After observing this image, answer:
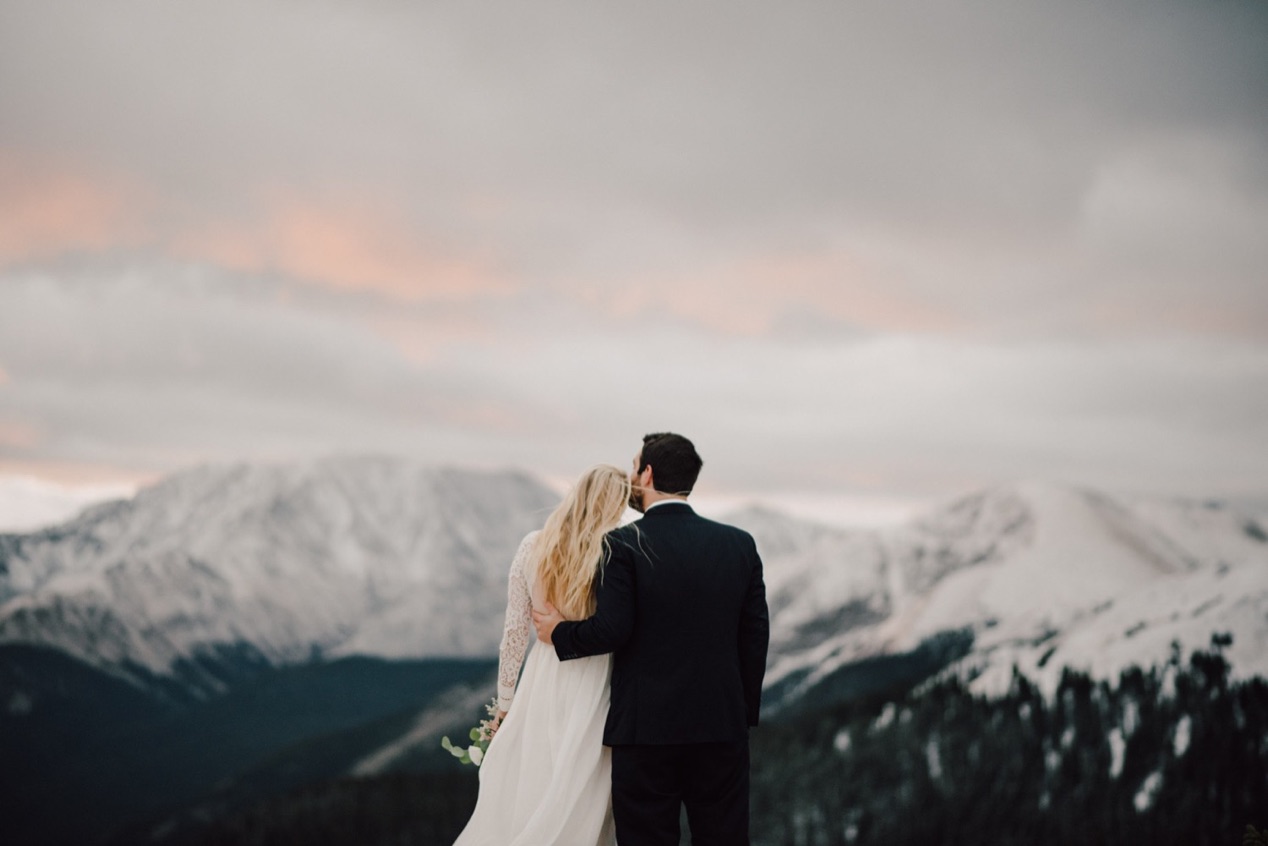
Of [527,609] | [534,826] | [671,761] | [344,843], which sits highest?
[527,609]

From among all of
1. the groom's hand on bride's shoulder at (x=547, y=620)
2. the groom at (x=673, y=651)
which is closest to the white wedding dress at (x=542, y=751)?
the groom's hand on bride's shoulder at (x=547, y=620)

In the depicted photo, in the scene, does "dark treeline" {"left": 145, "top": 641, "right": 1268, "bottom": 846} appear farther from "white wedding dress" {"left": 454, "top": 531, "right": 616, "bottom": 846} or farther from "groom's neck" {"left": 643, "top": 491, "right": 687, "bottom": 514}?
"groom's neck" {"left": 643, "top": 491, "right": 687, "bottom": 514}

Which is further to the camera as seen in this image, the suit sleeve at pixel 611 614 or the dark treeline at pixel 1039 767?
the dark treeline at pixel 1039 767

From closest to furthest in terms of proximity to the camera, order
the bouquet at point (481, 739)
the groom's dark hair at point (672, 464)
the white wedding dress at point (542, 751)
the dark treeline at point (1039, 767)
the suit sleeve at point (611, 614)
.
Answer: the suit sleeve at point (611, 614), the groom's dark hair at point (672, 464), the white wedding dress at point (542, 751), the bouquet at point (481, 739), the dark treeline at point (1039, 767)

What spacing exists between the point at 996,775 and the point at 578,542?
13990 cm

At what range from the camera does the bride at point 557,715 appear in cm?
799

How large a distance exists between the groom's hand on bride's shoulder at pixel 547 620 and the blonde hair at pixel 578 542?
55 millimetres

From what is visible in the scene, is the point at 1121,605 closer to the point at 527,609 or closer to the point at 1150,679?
the point at 1150,679

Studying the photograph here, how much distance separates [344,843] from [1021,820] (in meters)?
99.7

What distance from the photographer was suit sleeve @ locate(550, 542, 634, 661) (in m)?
7.46

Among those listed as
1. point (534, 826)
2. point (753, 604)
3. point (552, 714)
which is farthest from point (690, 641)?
point (534, 826)

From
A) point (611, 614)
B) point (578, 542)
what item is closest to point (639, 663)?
point (611, 614)

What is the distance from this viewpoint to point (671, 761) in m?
7.69

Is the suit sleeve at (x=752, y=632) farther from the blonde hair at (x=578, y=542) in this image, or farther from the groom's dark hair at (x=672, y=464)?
the blonde hair at (x=578, y=542)
